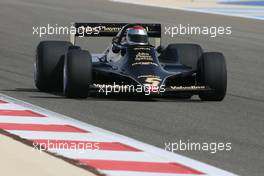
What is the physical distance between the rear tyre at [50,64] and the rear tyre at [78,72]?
909 mm

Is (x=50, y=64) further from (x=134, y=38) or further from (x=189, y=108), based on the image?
(x=189, y=108)

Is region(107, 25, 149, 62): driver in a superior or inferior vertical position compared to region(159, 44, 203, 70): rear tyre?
superior

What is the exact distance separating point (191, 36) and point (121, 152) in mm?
16018

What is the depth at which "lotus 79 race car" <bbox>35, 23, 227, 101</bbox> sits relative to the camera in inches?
496

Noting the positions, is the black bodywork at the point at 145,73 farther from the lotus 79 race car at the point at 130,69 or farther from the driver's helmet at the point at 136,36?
the driver's helmet at the point at 136,36

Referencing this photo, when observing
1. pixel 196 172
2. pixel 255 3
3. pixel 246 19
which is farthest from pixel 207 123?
pixel 255 3

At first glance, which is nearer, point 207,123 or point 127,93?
point 207,123

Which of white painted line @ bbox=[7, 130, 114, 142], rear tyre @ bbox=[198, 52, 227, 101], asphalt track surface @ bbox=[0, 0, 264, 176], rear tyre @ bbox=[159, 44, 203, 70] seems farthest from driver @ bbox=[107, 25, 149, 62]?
white painted line @ bbox=[7, 130, 114, 142]

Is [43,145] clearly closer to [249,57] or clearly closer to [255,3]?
[249,57]

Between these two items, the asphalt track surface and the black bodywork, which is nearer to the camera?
the asphalt track surface

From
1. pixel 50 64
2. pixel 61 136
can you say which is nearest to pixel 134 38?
pixel 50 64

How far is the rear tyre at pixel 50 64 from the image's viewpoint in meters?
13.7

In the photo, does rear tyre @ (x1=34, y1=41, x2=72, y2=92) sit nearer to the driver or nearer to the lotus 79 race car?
the lotus 79 race car

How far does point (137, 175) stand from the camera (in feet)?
26.2
